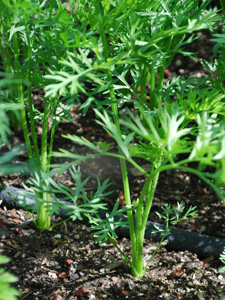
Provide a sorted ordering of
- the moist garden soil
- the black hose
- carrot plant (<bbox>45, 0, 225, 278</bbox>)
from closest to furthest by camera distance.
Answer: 1. carrot plant (<bbox>45, 0, 225, 278</bbox>)
2. the moist garden soil
3. the black hose

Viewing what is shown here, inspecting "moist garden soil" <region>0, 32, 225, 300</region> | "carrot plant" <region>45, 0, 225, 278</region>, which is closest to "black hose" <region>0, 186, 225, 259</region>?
"moist garden soil" <region>0, 32, 225, 300</region>

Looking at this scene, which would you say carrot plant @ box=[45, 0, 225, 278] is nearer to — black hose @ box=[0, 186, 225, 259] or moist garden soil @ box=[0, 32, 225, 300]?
moist garden soil @ box=[0, 32, 225, 300]

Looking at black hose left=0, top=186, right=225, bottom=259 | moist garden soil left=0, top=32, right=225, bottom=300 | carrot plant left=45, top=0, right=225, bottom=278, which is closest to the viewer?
carrot plant left=45, top=0, right=225, bottom=278

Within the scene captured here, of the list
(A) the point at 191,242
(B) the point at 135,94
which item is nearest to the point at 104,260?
(A) the point at 191,242

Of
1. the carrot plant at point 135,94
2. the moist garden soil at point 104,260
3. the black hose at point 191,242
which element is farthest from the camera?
the black hose at point 191,242

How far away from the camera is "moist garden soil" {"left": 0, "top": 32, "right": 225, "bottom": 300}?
1145mm

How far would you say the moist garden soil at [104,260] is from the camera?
1145mm

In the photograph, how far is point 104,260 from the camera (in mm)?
1271

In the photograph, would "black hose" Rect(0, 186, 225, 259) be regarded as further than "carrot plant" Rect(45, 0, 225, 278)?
Yes

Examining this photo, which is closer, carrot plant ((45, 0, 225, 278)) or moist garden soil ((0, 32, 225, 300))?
carrot plant ((45, 0, 225, 278))

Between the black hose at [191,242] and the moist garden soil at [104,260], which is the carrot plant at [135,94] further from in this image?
the black hose at [191,242]

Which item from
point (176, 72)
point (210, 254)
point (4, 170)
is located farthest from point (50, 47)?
point (176, 72)

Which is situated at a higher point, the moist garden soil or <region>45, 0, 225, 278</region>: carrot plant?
<region>45, 0, 225, 278</region>: carrot plant

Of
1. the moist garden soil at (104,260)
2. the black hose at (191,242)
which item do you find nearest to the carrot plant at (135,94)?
→ the moist garden soil at (104,260)
